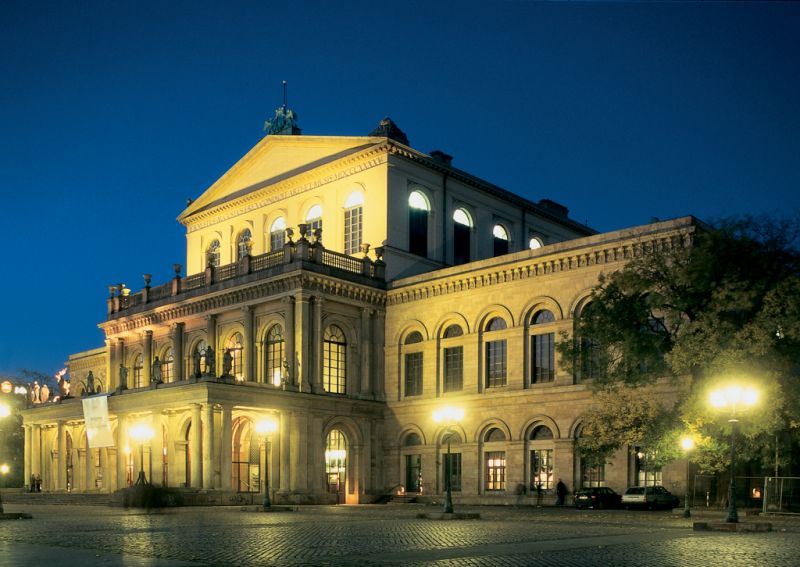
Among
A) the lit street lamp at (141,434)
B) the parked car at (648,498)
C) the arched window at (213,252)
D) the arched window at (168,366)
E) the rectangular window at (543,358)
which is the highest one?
the arched window at (213,252)

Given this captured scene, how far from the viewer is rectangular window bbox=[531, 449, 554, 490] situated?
43.4 m

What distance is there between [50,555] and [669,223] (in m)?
29.9

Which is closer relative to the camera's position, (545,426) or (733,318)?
(733,318)

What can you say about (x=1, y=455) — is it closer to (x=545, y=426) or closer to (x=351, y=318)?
(x=351, y=318)

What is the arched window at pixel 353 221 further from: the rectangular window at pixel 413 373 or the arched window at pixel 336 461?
the arched window at pixel 336 461

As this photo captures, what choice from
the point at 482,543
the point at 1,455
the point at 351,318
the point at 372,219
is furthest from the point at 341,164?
the point at 1,455

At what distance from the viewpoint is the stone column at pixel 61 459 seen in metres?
55.8

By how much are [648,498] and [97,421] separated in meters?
29.6

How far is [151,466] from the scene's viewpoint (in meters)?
50.8

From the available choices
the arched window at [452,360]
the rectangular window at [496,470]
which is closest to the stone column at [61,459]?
the arched window at [452,360]

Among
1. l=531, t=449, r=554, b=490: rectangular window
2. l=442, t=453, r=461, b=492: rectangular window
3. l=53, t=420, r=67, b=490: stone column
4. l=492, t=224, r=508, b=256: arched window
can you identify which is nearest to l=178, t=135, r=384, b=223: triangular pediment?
l=492, t=224, r=508, b=256: arched window

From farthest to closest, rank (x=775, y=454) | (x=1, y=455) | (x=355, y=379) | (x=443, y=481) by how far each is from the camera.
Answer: (x=1, y=455)
(x=355, y=379)
(x=443, y=481)
(x=775, y=454)

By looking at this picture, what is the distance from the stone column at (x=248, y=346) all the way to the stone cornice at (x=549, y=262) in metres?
7.56

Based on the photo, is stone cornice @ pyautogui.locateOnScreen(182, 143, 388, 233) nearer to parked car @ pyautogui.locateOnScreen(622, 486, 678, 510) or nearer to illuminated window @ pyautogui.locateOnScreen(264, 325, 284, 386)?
illuminated window @ pyautogui.locateOnScreen(264, 325, 284, 386)
